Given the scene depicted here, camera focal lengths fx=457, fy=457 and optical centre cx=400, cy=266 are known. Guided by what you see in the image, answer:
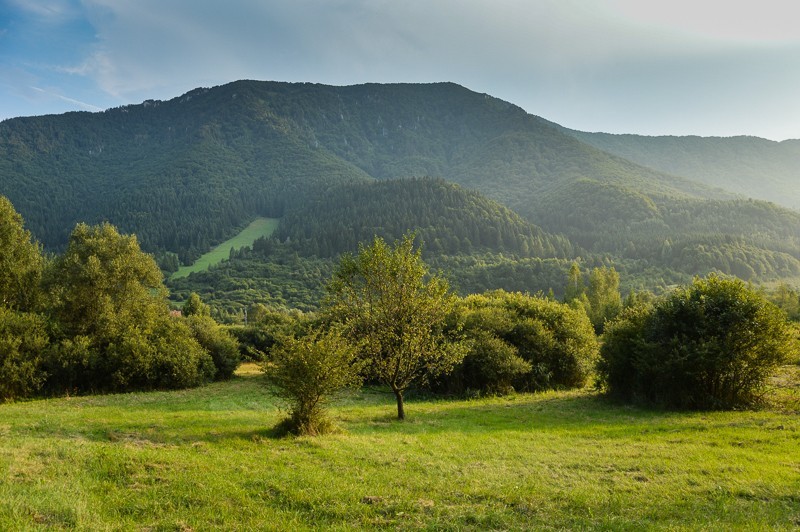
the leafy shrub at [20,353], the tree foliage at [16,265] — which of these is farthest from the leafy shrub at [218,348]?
the leafy shrub at [20,353]

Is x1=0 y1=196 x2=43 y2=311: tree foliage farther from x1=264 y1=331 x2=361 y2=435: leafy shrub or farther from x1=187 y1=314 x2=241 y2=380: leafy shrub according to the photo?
x1=264 y1=331 x2=361 y2=435: leafy shrub

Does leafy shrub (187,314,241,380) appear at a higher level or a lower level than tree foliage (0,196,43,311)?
lower

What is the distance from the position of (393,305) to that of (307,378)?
742 cm

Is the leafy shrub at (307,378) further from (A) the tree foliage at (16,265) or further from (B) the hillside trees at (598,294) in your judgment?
(B) the hillside trees at (598,294)

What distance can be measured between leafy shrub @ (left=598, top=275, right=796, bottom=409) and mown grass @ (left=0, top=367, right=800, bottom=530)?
2315mm

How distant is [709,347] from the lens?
2208 cm

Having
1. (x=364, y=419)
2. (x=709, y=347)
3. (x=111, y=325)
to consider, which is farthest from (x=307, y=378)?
(x=111, y=325)

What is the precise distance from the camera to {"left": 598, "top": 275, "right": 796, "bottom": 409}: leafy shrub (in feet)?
71.9

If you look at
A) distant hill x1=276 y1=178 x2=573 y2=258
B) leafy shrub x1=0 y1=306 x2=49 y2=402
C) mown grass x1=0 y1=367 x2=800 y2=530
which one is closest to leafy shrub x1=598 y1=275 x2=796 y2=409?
mown grass x1=0 y1=367 x2=800 y2=530

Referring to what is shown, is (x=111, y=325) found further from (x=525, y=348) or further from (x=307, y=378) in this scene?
(x=525, y=348)

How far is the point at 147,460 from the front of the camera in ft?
37.4

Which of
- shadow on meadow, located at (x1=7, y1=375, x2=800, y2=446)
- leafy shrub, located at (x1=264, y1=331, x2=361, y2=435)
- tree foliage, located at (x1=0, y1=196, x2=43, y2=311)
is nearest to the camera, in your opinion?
shadow on meadow, located at (x1=7, y1=375, x2=800, y2=446)

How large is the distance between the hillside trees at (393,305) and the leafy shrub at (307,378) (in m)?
5.36

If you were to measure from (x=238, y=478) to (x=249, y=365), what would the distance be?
2086 inches
